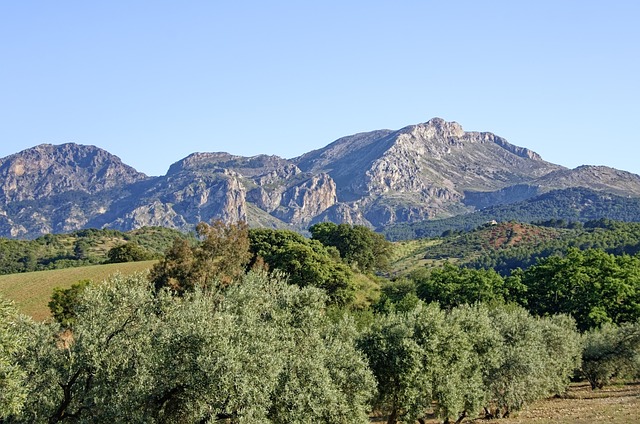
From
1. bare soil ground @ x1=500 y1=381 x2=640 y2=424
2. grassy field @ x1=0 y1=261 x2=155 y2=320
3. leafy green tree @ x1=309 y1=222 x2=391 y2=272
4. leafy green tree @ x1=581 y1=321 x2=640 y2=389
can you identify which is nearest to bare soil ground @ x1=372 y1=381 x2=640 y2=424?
bare soil ground @ x1=500 y1=381 x2=640 y2=424

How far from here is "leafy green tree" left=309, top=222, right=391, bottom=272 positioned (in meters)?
138

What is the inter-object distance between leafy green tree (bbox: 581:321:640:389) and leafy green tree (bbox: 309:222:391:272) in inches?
2541

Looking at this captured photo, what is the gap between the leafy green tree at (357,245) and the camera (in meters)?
138

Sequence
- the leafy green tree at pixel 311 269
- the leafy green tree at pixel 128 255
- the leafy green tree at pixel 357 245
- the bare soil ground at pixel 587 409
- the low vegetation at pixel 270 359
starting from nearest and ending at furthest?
the low vegetation at pixel 270 359 → the bare soil ground at pixel 587 409 → the leafy green tree at pixel 311 269 → the leafy green tree at pixel 128 255 → the leafy green tree at pixel 357 245

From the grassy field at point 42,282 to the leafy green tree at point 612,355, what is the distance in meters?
66.6

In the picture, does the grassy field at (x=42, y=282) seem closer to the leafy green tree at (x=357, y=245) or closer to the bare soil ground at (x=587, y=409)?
the leafy green tree at (x=357, y=245)

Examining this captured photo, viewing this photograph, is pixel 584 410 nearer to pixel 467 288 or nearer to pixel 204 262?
pixel 467 288

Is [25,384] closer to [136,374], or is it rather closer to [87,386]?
[87,386]

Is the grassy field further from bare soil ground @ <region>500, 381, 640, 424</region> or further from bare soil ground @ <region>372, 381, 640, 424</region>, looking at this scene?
bare soil ground @ <region>500, 381, 640, 424</region>

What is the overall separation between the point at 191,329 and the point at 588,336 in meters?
63.0

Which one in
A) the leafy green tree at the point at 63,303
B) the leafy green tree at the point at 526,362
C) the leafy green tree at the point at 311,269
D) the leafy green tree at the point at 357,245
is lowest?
the leafy green tree at the point at 526,362

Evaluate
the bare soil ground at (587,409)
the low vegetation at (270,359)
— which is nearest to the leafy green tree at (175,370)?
the low vegetation at (270,359)

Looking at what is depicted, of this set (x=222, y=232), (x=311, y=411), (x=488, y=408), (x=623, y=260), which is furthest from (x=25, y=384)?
(x=623, y=260)

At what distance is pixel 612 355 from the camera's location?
235ft
